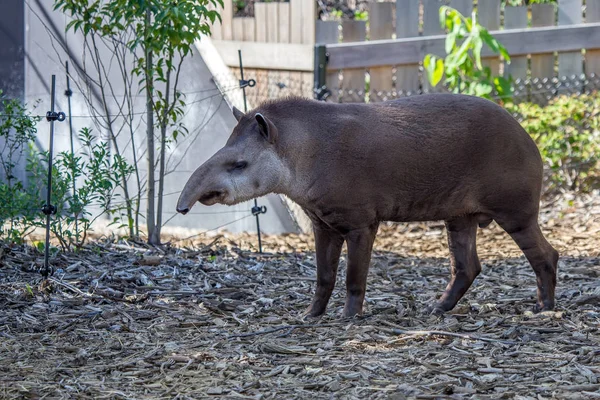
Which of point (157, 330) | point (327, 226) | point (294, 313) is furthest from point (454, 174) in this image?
point (157, 330)

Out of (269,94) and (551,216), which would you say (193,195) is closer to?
(269,94)

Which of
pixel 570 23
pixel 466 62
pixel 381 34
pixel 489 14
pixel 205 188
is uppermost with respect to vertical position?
pixel 489 14

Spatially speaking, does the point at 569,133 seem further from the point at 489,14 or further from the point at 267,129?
the point at 267,129

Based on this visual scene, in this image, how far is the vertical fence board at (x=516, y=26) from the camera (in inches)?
422

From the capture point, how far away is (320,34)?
1052 centimetres

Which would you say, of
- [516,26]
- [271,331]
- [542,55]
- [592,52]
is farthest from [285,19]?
[271,331]

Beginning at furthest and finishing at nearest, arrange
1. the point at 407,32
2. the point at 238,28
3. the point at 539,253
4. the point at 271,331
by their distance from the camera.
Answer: the point at 238,28 < the point at 407,32 < the point at 539,253 < the point at 271,331

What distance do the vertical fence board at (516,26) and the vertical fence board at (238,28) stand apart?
3157 mm

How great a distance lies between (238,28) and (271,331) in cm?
614

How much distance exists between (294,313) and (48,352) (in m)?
1.78

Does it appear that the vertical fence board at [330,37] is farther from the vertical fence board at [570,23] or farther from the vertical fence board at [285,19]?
the vertical fence board at [570,23]

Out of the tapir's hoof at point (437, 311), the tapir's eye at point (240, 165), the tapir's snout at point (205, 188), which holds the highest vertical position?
the tapir's eye at point (240, 165)

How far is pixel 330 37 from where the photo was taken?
Answer: 10539 mm

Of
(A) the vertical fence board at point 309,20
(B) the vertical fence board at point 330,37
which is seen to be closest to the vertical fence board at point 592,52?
(B) the vertical fence board at point 330,37
